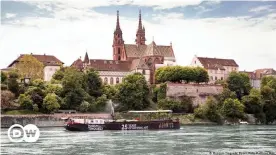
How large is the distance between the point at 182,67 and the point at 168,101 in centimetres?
1003

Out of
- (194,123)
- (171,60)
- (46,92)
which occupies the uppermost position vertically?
(171,60)

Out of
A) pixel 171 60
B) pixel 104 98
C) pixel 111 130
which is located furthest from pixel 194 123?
pixel 171 60

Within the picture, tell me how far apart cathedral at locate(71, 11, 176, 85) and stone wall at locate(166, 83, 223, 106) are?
33.1 ft

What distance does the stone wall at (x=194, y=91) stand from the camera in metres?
71.3

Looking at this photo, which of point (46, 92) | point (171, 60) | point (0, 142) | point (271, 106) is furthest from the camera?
point (171, 60)

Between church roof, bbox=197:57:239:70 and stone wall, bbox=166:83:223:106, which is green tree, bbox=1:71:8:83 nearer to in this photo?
stone wall, bbox=166:83:223:106

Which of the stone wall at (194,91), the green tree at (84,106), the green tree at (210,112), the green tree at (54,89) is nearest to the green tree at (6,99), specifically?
the green tree at (54,89)

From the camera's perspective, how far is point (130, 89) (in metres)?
65.5

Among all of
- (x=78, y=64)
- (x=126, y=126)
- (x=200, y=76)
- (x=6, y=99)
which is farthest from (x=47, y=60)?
(x=126, y=126)

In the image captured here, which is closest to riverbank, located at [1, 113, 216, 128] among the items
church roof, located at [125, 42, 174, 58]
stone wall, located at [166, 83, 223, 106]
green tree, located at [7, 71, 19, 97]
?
green tree, located at [7, 71, 19, 97]

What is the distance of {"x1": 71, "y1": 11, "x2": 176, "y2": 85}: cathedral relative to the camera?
272ft

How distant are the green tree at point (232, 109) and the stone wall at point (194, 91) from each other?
6.79 meters

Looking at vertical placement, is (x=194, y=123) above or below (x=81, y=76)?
below

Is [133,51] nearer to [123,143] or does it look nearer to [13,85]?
[13,85]
